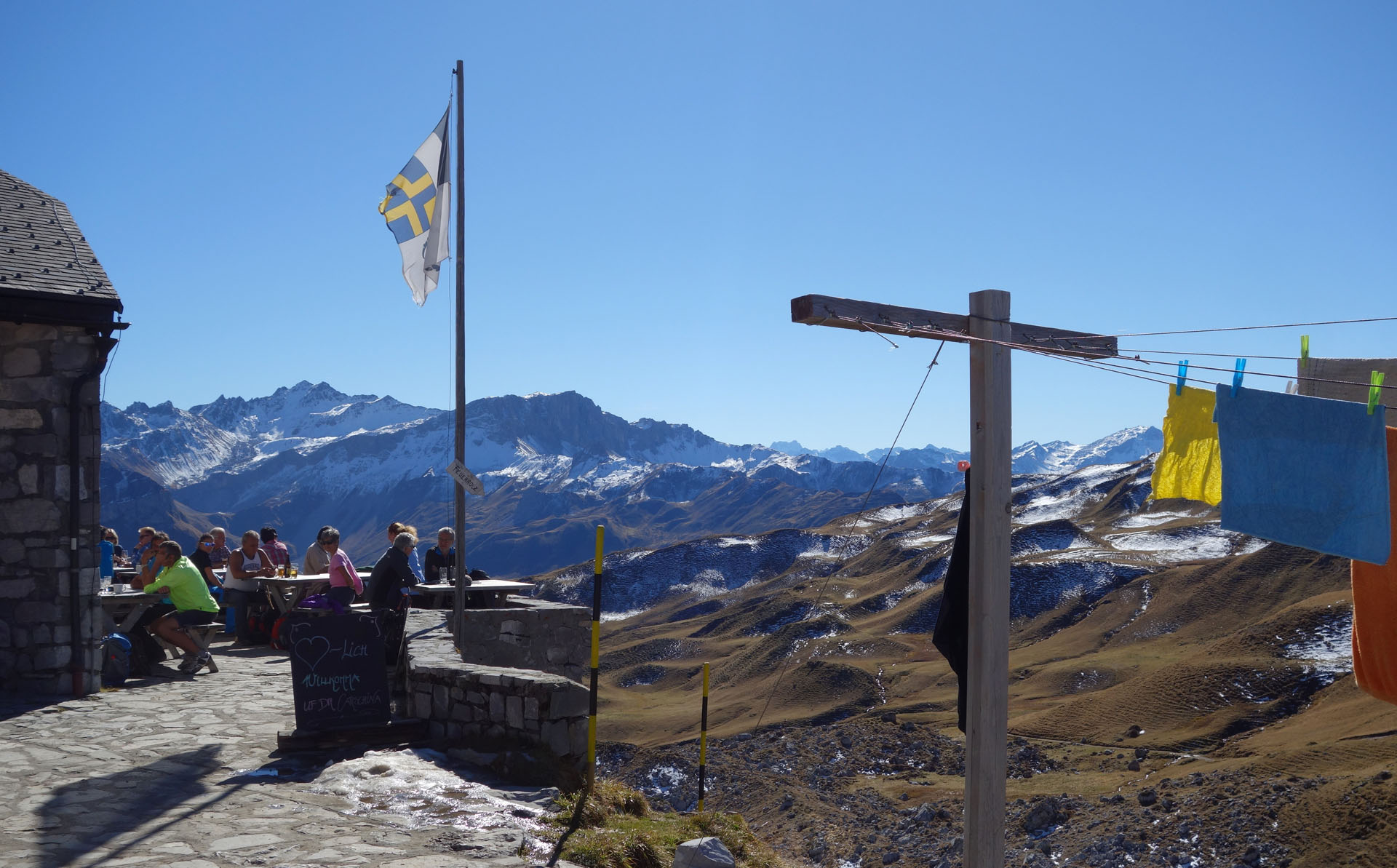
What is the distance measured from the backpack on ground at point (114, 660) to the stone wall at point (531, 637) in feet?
12.0

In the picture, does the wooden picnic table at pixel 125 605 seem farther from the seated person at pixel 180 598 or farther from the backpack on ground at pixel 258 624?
the backpack on ground at pixel 258 624

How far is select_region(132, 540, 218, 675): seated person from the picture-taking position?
11.6 metres

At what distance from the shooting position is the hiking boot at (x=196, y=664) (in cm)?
1197

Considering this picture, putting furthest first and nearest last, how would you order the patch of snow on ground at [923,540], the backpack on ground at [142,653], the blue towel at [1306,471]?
the patch of snow on ground at [923,540] → the backpack on ground at [142,653] → the blue towel at [1306,471]

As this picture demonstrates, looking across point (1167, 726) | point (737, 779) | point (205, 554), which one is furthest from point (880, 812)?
point (205, 554)

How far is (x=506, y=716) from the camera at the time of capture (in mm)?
7992

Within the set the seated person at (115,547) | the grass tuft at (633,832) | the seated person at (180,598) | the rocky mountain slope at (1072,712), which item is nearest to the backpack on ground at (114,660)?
the seated person at (180,598)

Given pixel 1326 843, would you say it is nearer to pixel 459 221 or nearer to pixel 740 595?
pixel 459 221

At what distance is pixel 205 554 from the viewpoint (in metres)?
15.8

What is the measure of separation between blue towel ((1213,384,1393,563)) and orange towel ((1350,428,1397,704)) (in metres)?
0.64

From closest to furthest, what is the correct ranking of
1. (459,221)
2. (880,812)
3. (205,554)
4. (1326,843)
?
1. (459,221)
2. (1326,843)
3. (205,554)
4. (880,812)

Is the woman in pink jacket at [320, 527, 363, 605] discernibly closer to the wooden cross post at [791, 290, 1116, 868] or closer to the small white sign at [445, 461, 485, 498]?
the small white sign at [445, 461, 485, 498]

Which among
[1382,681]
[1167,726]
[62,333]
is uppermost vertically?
[62,333]

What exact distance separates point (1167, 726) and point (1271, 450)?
22555 mm
